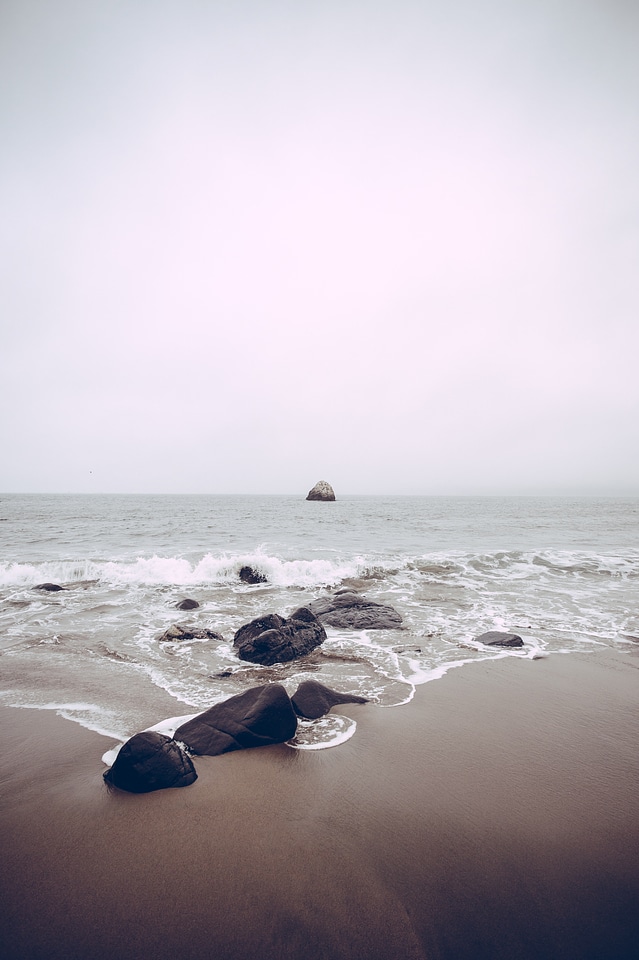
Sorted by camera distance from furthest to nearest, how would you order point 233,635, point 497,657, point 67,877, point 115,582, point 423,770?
point 115,582 → point 233,635 → point 497,657 → point 423,770 → point 67,877

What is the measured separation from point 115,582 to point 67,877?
1179 centimetres

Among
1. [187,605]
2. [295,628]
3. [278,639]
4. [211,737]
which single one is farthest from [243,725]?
[187,605]

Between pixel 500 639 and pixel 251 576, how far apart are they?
28.8ft

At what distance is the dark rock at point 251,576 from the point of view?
14.3 metres

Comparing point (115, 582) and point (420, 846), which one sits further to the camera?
point (115, 582)

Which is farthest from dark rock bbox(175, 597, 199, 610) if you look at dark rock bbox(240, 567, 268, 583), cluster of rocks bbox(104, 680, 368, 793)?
cluster of rocks bbox(104, 680, 368, 793)

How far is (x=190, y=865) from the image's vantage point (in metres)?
2.88

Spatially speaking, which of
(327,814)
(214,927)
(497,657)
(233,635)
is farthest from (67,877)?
(497,657)

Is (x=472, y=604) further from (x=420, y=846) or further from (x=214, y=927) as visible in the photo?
(x=214, y=927)

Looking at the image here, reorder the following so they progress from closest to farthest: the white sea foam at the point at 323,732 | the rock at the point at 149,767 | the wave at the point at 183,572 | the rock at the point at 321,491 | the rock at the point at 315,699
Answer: the rock at the point at 149,767 → the white sea foam at the point at 323,732 → the rock at the point at 315,699 → the wave at the point at 183,572 → the rock at the point at 321,491

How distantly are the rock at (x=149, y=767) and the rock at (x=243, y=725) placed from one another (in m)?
0.51

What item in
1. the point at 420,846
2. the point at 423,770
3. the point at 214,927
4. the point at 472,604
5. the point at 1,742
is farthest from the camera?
the point at 472,604

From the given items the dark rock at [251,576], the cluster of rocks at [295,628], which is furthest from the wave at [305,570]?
the cluster of rocks at [295,628]

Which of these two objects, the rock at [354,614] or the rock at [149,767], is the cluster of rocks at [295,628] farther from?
the rock at [149,767]
